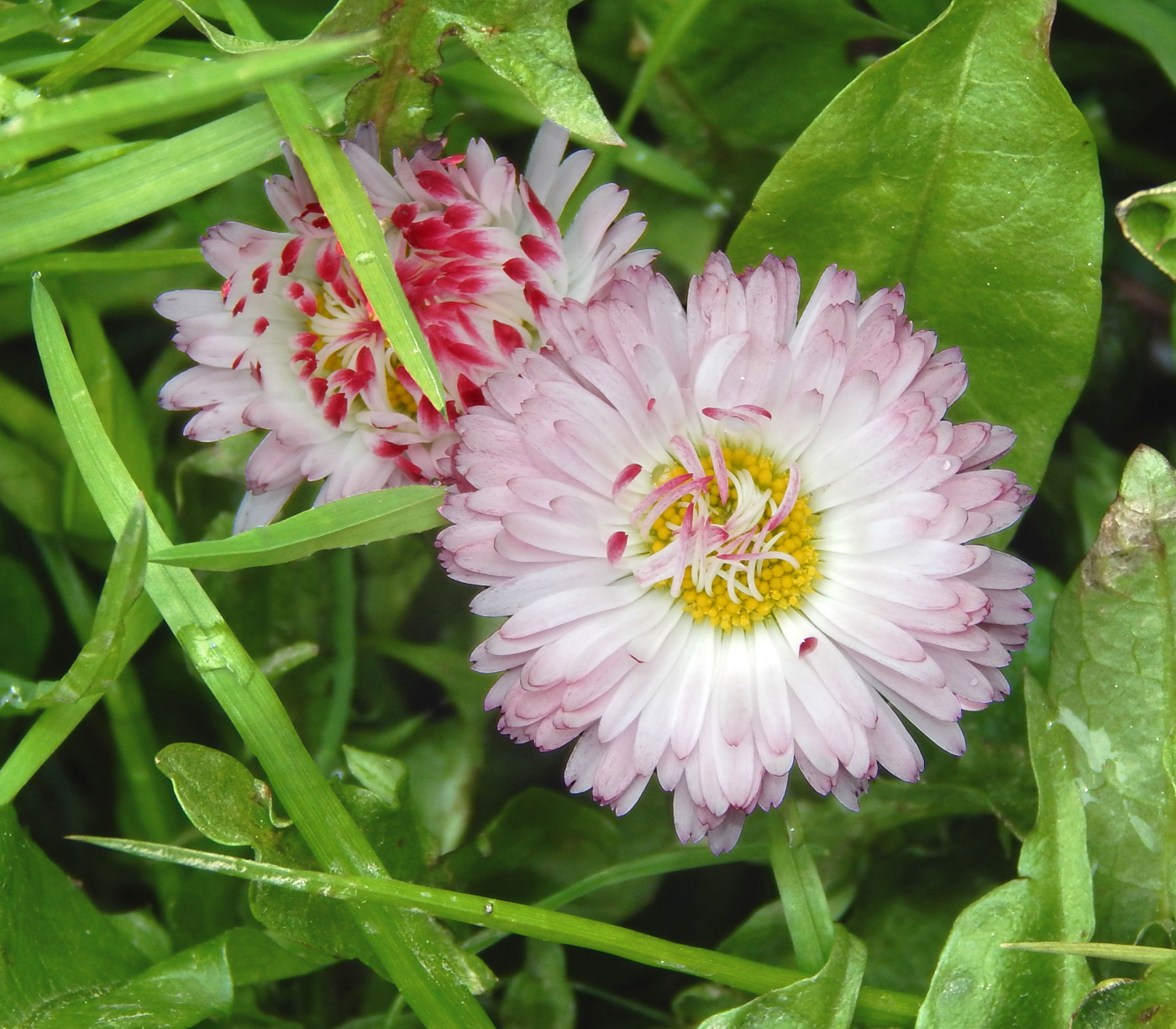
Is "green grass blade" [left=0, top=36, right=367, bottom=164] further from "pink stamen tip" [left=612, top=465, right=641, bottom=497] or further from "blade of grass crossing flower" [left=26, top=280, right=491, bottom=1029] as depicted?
"pink stamen tip" [left=612, top=465, right=641, bottom=497]

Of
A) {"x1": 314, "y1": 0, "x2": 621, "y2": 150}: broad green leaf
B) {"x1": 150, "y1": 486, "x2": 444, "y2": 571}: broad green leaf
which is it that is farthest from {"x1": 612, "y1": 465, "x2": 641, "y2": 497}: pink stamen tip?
{"x1": 314, "y1": 0, "x2": 621, "y2": 150}: broad green leaf

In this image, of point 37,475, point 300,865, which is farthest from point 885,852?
point 37,475

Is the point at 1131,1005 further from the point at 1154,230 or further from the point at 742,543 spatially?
the point at 1154,230

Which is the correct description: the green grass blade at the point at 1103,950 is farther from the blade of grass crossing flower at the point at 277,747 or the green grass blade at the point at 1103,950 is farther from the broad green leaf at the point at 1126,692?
the blade of grass crossing flower at the point at 277,747

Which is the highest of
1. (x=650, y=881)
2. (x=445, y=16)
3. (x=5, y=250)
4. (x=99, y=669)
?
(x=445, y=16)

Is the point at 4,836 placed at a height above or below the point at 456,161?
below

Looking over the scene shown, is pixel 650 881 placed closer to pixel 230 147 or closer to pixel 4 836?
pixel 4 836
